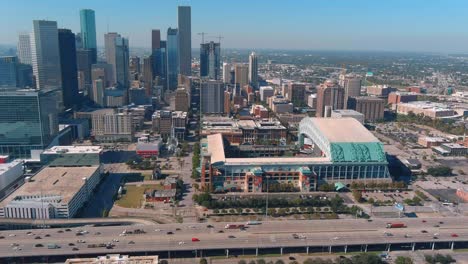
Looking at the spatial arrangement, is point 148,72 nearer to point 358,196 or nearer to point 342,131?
point 342,131

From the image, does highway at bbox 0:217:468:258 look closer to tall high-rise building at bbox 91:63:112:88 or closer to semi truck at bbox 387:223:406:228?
semi truck at bbox 387:223:406:228

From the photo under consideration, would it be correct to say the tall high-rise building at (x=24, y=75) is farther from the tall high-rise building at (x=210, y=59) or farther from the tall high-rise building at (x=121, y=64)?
the tall high-rise building at (x=210, y=59)

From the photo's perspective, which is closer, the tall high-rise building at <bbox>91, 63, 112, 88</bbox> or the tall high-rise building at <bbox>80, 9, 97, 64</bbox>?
the tall high-rise building at <bbox>91, 63, 112, 88</bbox>

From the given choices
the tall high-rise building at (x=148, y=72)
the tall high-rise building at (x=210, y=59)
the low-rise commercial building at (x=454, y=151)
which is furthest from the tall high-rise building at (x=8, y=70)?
the low-rise commercial building at (x=454, y=151)

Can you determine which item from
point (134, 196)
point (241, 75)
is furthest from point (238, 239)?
point (241, 75)

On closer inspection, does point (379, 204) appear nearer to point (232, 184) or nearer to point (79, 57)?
point (232, 184)

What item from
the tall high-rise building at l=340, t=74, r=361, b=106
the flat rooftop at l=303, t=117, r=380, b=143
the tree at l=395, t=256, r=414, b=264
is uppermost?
the tall high-rise building at l=340, t=74, r=361, b=106

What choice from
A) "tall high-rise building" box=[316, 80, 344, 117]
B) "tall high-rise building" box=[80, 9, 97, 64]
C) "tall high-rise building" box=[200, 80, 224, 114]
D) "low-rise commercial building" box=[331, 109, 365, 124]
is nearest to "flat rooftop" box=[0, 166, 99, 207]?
"tall high-rise building" box=[200, 80, 224, 114]
